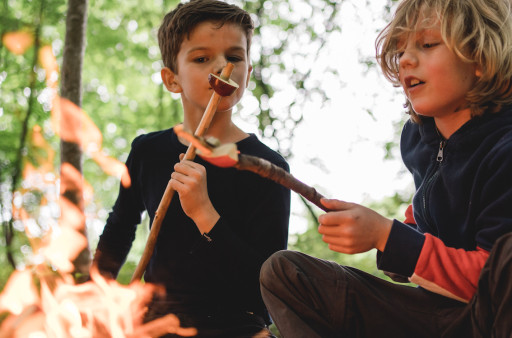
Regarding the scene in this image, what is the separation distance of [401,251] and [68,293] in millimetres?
1771

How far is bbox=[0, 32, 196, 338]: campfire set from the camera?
6.68ft

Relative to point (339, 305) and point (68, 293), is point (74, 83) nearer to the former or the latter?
point (68, 293)

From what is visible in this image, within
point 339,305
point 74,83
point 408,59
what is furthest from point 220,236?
point 74,83

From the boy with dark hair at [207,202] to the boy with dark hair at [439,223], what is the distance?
41 cm

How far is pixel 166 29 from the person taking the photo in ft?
7.40

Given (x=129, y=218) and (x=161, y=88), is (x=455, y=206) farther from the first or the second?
(x=161, y=88)

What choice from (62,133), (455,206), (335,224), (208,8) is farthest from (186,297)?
(62,133)

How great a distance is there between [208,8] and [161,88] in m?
4.46

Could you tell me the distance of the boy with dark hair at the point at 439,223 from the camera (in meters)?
1.29

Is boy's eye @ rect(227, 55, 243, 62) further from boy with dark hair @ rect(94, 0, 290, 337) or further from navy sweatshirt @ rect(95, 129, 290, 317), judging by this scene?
navy sweatshirt @ rect(95, 129, 290, 317)

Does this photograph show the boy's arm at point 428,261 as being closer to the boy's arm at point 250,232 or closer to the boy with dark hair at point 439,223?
the boy with dark hair at point 439,223

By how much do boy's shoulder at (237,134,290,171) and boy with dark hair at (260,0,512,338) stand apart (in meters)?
0.58

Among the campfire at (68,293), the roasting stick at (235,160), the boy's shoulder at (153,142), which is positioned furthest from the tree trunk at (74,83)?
the roasting stick at (235,160)

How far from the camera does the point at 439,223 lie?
1.54 metres
